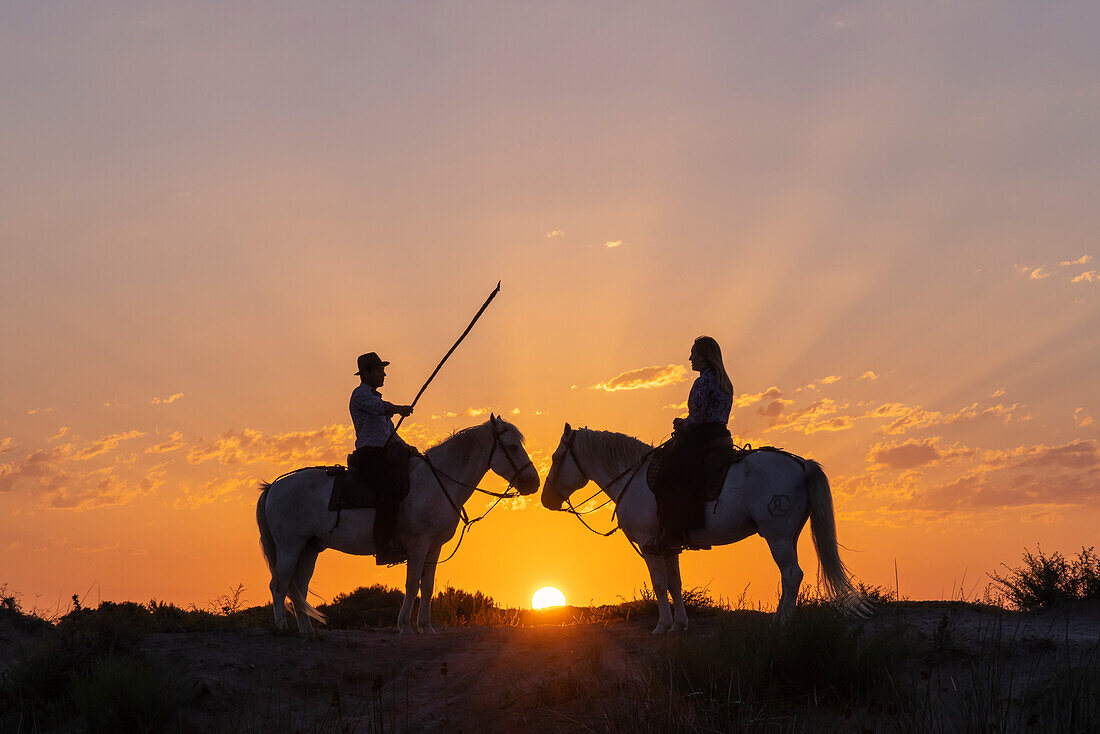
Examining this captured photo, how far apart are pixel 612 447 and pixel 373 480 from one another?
3362 millimetres

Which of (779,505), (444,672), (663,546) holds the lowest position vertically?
(444,672)

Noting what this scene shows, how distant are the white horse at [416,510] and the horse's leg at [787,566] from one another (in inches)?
141

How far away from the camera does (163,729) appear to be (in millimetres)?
9492

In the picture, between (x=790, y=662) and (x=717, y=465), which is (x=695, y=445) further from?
(x=790, y=662)

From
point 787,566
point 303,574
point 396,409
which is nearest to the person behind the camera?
point 787,566

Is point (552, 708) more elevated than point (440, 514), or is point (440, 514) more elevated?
point (440, 514)

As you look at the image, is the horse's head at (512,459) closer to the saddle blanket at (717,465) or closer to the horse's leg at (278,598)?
the saddle blanket at (717,465)

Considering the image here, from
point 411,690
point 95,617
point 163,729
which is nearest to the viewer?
point 163,729

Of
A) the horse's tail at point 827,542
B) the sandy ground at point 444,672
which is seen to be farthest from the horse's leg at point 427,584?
the horse's tail at point 827,542

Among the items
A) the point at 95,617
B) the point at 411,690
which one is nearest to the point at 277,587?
the point at 95,617

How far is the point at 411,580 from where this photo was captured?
13625 mm

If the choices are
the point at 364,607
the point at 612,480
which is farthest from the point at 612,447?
the point at 364,607

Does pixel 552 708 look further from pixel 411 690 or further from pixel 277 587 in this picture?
pixel 277 587

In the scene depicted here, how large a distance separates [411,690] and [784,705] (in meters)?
3.82
